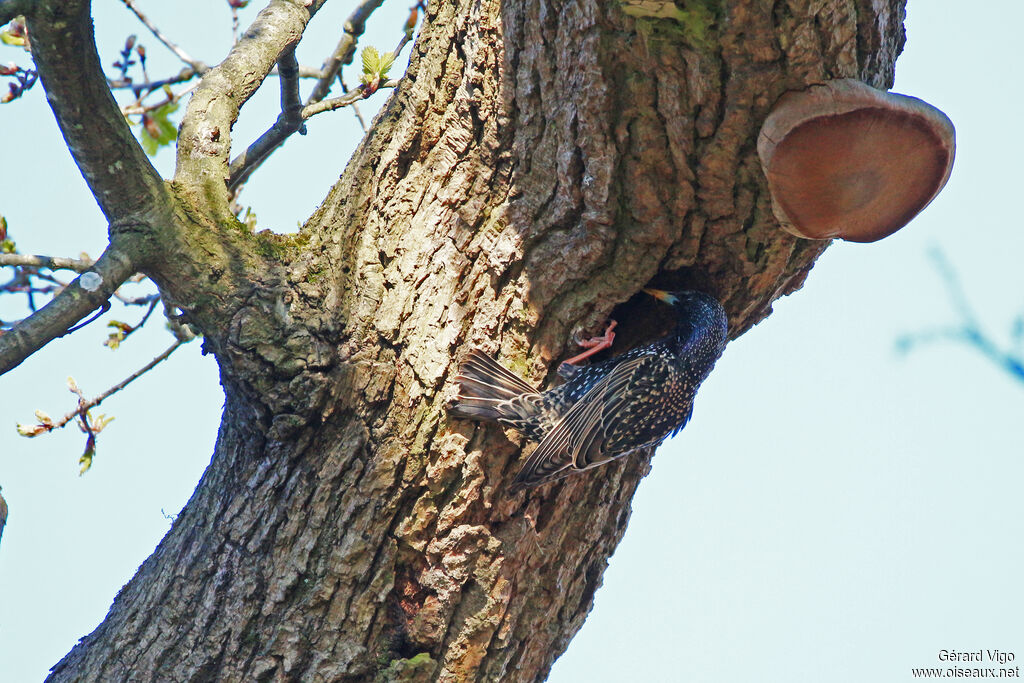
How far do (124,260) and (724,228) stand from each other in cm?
182

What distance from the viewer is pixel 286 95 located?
133 inches

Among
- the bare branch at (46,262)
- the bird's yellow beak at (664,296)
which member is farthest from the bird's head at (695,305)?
the bare branch at (46,262)

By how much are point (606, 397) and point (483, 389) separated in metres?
0.82

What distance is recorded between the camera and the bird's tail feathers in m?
2.56

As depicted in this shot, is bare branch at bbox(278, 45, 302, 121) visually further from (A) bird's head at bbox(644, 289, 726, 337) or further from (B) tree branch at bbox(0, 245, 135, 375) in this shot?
(A) bird's head at bbox(644, 289, 726, 337)

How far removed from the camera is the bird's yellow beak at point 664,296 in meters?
3.11

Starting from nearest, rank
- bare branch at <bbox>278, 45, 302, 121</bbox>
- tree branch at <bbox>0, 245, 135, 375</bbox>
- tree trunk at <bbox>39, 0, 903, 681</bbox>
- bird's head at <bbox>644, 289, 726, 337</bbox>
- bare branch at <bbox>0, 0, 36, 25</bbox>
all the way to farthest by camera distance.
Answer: bare branch at <bbox>0, 0, 36, 25</bbox>, tree branch at <bbox>0, 245, 135, 375</bbox>, tree trunk at <bbox>39, 0, 903, 681</bbox>, bird's head at <bbox>644, 289, 726, 337</bbox>, bare branch at <bbox>278, 45, 302, 121</bbox>

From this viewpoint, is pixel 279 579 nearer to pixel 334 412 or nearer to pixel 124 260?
pixel 334 412

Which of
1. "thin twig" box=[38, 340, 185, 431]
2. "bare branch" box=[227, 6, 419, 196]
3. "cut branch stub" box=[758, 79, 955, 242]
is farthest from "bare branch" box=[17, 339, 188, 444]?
"cut branch stub" box=[758, 79, 955, 242]

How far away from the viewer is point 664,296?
3.14 meters

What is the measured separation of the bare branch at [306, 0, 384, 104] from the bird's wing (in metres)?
1.86

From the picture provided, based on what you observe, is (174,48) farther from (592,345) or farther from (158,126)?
(592,345)

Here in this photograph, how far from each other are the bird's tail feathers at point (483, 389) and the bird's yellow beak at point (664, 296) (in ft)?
2.50

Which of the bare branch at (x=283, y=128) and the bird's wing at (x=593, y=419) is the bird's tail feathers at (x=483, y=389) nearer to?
the bird's wing at (x=593, y=419)
